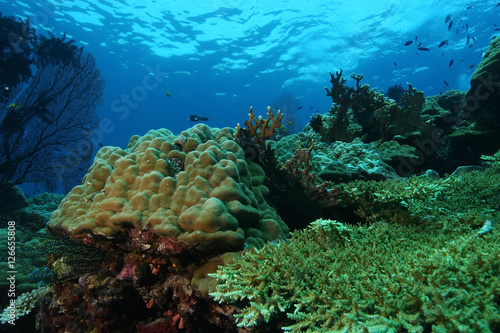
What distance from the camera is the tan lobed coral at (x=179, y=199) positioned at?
2.79m

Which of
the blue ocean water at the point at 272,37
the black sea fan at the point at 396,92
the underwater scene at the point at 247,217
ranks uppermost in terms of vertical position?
the blue ocean water at the point at 272,37

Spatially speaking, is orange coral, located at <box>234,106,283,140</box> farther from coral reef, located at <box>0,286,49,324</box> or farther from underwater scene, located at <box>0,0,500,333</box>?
coral reef, located at <box>0,286,49,324</box>

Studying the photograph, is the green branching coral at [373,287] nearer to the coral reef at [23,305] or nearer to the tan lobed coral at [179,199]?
the tan lobed coral at [179,199]

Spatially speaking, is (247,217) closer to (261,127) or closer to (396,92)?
(261,127)

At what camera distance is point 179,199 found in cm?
315

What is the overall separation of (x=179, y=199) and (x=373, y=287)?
238cm

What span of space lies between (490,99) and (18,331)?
41.2 feet

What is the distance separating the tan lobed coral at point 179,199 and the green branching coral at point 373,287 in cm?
60

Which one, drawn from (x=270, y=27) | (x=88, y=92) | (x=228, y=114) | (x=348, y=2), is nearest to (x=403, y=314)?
(x=88, y=92)

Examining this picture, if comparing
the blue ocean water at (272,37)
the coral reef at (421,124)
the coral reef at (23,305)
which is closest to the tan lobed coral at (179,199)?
the coral reef at (23,305)

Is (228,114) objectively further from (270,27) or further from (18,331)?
(18,331)

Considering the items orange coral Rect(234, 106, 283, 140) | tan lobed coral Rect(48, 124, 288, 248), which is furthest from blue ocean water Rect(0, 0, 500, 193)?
tan lobed coral Rect(48, 124, 288, 248)

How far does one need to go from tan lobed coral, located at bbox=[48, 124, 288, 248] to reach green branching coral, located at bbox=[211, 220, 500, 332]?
60cm

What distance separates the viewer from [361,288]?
1.78 metres
